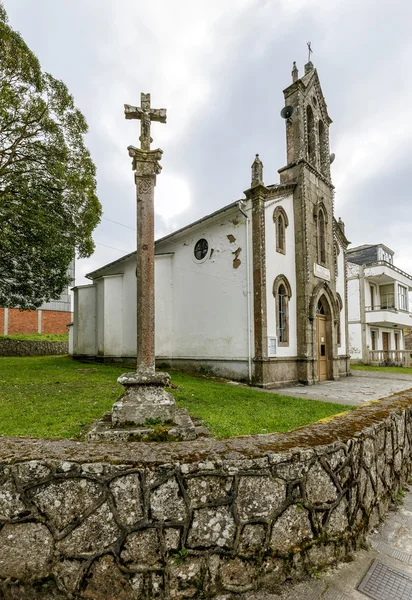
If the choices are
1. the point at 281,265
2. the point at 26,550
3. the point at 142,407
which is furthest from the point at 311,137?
the point at 26,550

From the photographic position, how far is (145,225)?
4801 mm

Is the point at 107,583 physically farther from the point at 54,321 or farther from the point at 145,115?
the point at 54,321

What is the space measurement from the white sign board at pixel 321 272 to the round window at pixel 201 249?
455 centimetres

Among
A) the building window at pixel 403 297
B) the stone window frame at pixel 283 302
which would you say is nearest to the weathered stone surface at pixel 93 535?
the stone window frame at pixel 283 302

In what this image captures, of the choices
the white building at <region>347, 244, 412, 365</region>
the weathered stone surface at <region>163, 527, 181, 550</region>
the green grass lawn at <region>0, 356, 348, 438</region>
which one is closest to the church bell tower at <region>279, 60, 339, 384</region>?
the green grass lawn at <region>0, 356, 348, 438</region>

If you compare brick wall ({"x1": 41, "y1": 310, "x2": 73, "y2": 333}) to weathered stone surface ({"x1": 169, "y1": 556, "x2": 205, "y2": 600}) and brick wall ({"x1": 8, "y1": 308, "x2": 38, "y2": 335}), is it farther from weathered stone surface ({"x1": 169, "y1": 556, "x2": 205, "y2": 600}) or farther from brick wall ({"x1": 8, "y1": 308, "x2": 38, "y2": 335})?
weathered stone surface ({"x1": 169, "y1": 556, "x2": 205, "y2": 600})

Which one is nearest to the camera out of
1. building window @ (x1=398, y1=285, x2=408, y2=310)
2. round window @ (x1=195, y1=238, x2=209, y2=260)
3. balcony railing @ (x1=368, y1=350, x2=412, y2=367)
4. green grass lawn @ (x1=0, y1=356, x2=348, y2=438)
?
green grass lawn @ (x1=0, y1=356, x2=348, y2=438)

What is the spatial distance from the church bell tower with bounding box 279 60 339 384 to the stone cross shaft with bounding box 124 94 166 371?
355 inches

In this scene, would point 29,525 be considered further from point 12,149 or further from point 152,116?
point 12,149

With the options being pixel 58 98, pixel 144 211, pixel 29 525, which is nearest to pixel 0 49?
pixel 58 98

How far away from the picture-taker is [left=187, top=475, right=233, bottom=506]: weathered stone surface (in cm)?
204

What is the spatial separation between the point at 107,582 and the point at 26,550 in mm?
525

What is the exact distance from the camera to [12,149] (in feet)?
36.8

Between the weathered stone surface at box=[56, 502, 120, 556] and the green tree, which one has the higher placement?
the green tree
